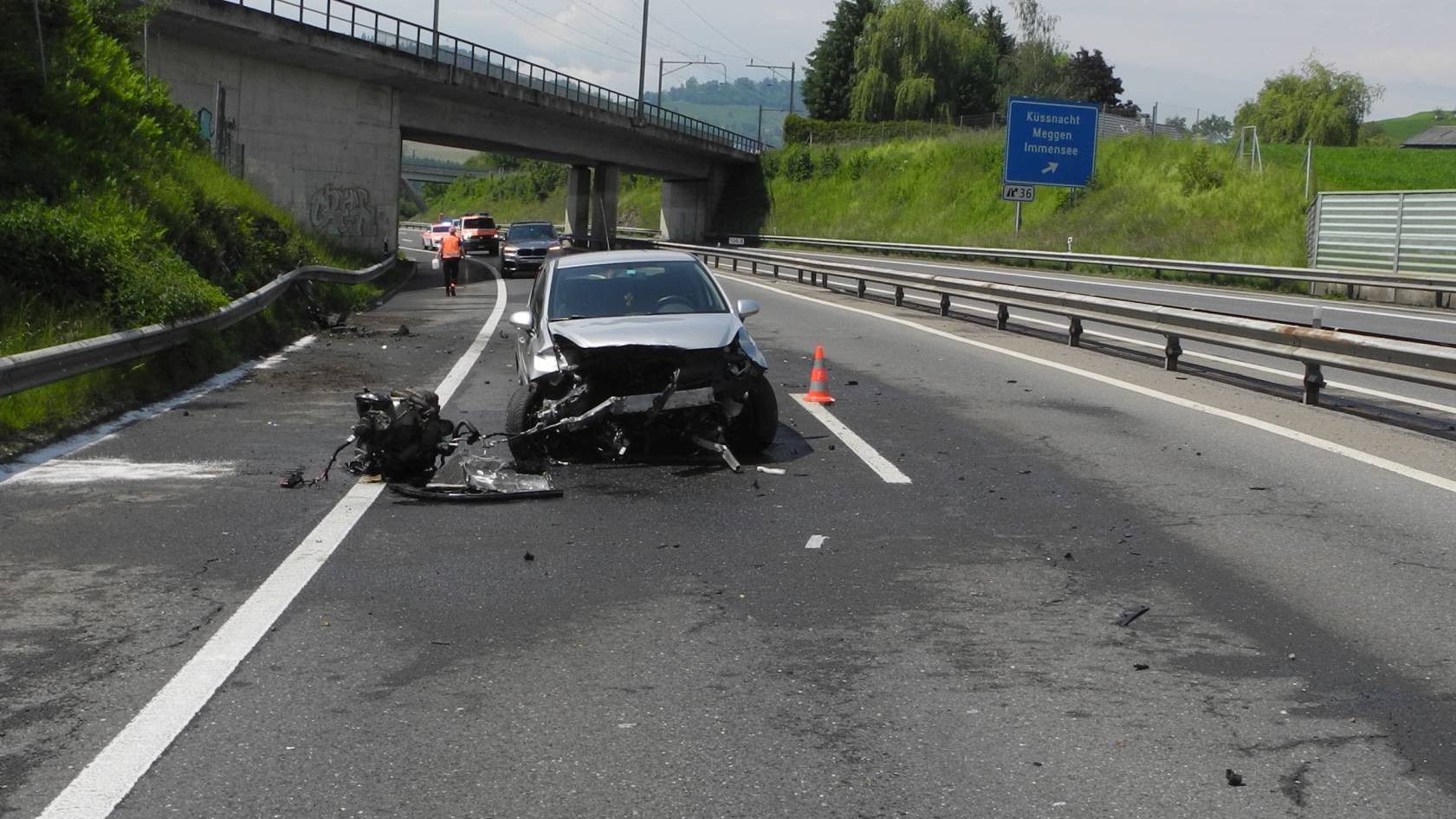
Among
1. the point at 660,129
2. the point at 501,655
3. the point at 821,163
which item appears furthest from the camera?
the point at 821,163

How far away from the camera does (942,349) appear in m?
19.2

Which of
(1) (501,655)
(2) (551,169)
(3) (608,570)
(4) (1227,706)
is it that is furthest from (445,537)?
(2) (551,169)

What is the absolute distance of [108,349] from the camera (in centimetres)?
1190

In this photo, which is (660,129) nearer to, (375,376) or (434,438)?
(375,376)

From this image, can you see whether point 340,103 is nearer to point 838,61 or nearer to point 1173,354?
point 1173,354

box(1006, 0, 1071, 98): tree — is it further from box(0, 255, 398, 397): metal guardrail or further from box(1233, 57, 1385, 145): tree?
box(0, 255, 398, 397): metal guardrail

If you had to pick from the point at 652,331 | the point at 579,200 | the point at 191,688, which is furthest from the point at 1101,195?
the point at 191,688

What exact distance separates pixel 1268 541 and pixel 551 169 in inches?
5034

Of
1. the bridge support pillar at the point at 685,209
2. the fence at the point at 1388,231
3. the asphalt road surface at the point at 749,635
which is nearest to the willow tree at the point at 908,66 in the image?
the bridge support pillar at the point at 685,209

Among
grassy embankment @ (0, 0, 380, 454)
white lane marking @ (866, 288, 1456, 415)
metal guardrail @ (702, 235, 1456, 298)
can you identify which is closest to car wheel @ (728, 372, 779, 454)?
grassy embankment @ (0, 0, 380, 454)

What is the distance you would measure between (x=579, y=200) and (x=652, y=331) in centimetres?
7247

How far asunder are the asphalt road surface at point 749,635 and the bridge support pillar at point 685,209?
77.2 m

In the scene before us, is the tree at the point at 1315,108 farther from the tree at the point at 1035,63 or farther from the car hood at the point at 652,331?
the car hood at the point at 652,331

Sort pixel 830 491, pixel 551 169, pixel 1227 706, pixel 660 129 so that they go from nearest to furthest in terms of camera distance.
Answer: pixel 1227 706 < pixel 830 491 < pixel 660 129 < pixel 551 169
